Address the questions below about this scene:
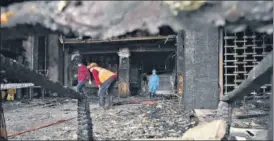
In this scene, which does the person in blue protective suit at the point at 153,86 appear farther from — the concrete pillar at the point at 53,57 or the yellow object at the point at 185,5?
the yellow object at the point at 185,5

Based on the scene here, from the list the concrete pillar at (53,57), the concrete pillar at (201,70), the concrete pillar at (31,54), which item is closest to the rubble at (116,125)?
the concrete pillar at (201,70)

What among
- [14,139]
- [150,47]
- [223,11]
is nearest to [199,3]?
[223,11]

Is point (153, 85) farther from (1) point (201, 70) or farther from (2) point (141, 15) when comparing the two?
(2) point (141, 15)

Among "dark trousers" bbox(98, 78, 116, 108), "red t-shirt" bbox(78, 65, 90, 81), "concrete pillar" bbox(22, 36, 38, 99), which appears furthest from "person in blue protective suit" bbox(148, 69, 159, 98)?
"concrete pillar" bbox(22, 36, 38, 99)

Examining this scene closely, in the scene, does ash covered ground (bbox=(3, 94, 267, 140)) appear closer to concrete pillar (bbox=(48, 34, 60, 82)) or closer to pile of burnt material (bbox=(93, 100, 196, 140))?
pile of burnt material (bbox=(93, 100, 196, 140))

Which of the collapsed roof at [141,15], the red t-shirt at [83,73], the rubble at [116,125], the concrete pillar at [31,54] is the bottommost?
the rubble at [116,125]

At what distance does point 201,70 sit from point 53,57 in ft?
29.8

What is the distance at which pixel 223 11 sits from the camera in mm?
1694

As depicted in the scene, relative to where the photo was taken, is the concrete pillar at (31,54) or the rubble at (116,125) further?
the concrete pillar at (31,54)

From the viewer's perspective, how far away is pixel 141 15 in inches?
69.4

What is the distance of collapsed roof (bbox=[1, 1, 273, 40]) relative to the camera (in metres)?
1.69

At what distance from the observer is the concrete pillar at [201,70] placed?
771cm

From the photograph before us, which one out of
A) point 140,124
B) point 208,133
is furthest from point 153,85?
point 208,133

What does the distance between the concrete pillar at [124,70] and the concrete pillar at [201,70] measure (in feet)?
21.4
